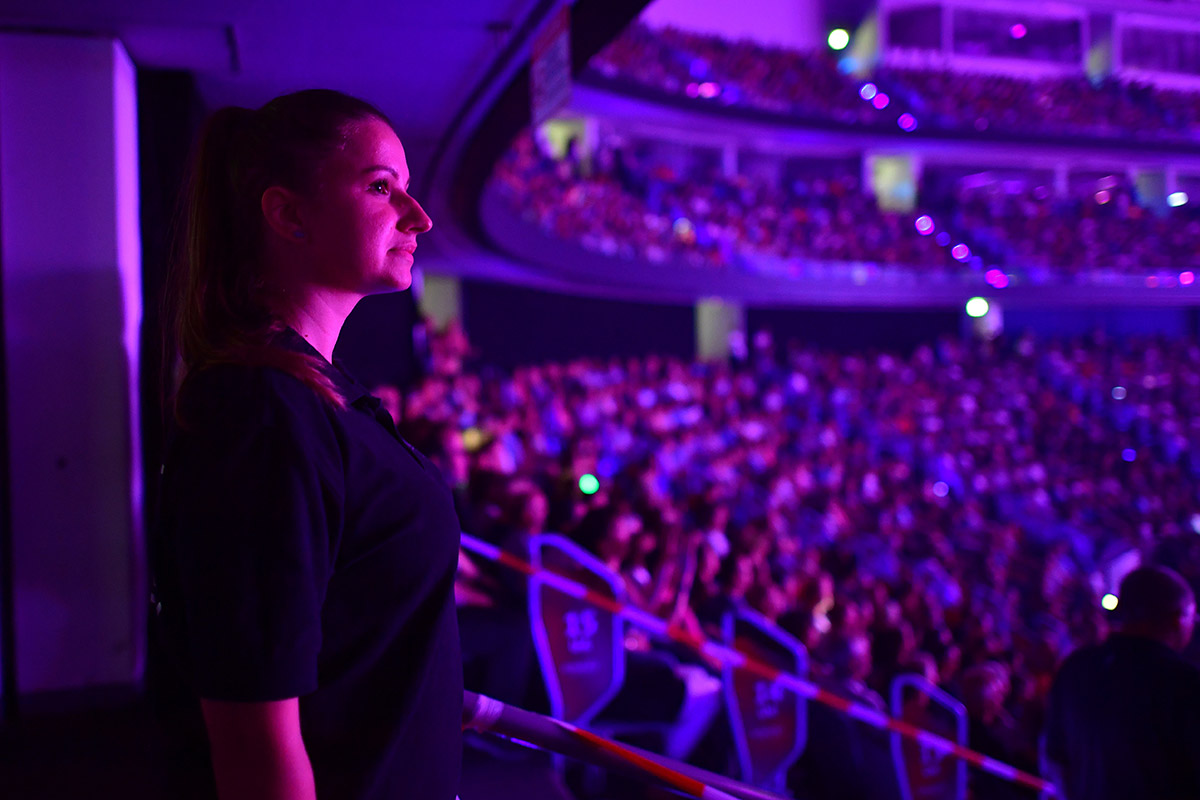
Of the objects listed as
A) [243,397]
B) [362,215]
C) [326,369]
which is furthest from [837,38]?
[243,397]

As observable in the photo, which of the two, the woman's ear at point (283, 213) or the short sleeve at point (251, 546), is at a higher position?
the woman's ear at point (283, 213)

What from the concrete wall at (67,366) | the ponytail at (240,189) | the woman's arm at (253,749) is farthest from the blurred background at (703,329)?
the woman's arm at (253,749)

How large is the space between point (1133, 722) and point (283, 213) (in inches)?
91.7

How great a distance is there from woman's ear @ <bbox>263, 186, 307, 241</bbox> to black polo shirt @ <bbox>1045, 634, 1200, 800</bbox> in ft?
7.54

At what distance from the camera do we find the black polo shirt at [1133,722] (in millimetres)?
2164

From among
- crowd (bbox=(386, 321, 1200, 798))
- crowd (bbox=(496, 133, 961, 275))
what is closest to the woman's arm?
crowd (bbox=(386, 321, 1200, 798))

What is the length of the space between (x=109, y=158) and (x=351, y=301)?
2.48 m

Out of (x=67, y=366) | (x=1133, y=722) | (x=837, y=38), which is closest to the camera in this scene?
(x=1133, y=722)

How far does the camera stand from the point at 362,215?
84 centimetres

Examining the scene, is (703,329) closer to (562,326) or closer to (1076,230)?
(562,326)

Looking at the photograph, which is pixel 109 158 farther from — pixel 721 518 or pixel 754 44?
pixel 754 44

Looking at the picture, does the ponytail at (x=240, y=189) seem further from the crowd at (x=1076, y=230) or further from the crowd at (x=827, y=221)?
the crowd at (x=1076, y=230)

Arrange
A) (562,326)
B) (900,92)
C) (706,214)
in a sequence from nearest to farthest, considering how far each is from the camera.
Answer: (562,326) < (706,214) < (900,92)

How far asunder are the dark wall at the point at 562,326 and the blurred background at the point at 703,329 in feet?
0.19
